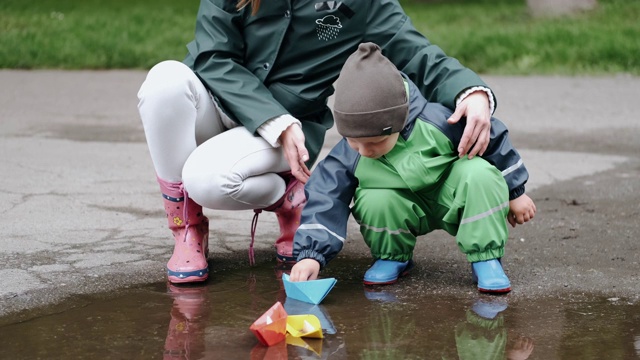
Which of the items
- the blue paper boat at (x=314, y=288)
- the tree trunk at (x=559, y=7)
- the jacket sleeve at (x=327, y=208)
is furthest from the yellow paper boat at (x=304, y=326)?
the tree trunk at (x=559, y=7)

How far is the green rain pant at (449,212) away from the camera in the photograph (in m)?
3.07

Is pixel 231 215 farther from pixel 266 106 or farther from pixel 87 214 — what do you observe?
pixel 266 106

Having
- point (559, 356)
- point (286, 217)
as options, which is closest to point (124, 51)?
point (286, 217)

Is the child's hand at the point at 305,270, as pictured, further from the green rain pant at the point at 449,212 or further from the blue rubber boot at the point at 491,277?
the blue rubber boot at the point at 491,277

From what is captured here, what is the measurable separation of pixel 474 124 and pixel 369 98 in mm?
348

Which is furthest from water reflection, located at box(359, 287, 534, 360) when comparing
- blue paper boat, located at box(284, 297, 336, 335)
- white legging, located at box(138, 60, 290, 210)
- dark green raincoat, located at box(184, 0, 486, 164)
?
dark green raincoat, located at box(184, 0, 486, 164)

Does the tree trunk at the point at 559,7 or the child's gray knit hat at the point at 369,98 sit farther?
the tree trunk at the point at 559,7

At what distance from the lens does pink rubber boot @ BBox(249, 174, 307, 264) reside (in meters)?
3.50

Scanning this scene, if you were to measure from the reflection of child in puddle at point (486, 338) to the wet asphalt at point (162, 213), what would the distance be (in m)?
0.21

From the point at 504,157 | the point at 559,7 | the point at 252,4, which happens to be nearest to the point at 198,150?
the point at 252,4

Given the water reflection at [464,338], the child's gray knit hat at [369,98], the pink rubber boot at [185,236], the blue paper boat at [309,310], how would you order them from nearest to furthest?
the water reflection at [464,338] → the blue paper boat at [309,310] → the child's gray knit hat at [369,98] → the pink rubber boot at [185,236]

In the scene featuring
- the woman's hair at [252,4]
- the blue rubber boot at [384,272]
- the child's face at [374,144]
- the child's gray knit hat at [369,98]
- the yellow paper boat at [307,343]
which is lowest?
the blue rubber boot at [384,272]

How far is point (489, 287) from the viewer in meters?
3.10

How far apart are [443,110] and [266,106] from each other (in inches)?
22.2
